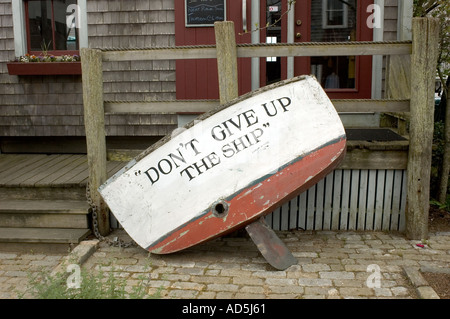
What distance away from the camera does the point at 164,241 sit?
3588 millimetres

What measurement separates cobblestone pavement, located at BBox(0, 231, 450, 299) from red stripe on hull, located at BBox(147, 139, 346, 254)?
313 mm

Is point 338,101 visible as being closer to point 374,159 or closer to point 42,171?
point 374,159

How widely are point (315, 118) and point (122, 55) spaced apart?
1780 millimetres

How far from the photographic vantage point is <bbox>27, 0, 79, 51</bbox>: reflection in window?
20.0 feet

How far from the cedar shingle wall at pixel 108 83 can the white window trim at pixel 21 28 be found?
8 cm

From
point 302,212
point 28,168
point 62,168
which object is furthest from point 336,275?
point 28,168

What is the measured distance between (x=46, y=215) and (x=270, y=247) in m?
2.10

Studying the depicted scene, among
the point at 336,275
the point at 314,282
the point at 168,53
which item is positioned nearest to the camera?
the point at 314,282

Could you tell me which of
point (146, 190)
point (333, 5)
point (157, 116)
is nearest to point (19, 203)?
point (146, 190)

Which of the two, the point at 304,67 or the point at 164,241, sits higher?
the point at 304,67

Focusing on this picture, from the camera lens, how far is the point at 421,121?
390cm

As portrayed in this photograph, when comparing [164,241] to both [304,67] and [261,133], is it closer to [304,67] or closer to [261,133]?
[261,133]
